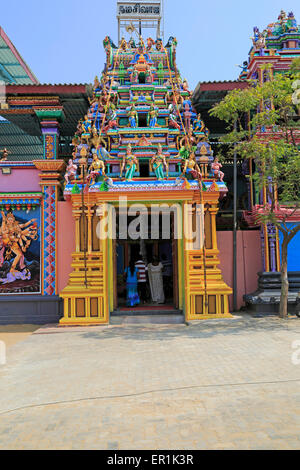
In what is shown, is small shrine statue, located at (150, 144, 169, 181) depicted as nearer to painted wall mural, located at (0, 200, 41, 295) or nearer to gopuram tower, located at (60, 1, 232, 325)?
gopuram tower, located at (60, 1, 232, 325)

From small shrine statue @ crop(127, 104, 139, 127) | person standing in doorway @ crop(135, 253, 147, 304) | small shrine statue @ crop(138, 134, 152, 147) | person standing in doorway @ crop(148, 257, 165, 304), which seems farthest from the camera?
person standing in doorway @ crop(135, 253, 147, 304)

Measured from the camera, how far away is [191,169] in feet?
39.6

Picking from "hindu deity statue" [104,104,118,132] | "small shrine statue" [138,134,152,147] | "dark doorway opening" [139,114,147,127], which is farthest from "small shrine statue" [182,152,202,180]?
"hindu deity statue" [104,104,118,132]

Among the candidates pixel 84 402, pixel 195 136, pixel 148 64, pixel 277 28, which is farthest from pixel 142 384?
pixel 277 28

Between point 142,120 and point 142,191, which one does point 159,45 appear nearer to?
point 142,120

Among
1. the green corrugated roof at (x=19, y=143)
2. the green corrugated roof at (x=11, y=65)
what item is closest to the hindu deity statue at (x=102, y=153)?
the green corrugated roof at (x=11, y=65)

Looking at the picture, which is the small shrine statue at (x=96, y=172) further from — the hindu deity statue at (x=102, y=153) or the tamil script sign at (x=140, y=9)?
the tamil script sign at (x=140, y=9)

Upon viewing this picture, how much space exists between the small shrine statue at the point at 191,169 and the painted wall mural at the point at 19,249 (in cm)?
520

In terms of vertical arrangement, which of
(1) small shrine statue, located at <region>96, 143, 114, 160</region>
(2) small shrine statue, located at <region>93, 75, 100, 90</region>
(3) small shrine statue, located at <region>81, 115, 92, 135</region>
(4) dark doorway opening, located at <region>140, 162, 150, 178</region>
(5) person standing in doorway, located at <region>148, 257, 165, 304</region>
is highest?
(2) small shrine statue, located at <region>93, 75, 100, 90</region>

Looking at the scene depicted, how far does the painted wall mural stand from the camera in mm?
12714

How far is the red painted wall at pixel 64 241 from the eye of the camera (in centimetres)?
1284

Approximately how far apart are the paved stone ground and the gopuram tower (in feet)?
7.49

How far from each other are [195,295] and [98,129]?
7285 millimetres

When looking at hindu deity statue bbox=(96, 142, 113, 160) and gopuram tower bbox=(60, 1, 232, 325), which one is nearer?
gopuram tower bbox=(60, 1, 232, 325)
